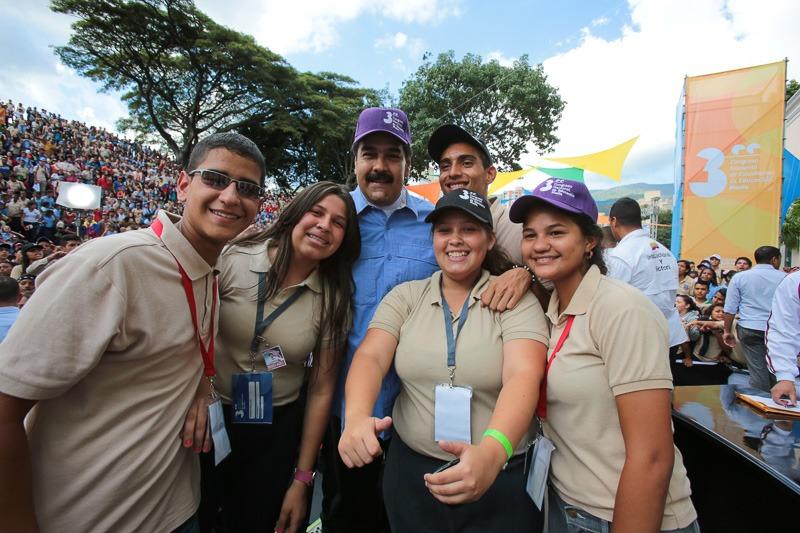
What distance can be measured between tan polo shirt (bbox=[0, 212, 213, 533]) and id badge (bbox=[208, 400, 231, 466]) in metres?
0.15

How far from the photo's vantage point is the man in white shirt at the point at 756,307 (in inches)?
212

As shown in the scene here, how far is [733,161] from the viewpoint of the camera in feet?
32.9

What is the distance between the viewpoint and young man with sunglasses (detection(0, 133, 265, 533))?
3.92 ft

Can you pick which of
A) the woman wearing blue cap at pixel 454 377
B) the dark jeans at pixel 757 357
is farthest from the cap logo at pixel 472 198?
the dark jeans at pixel 757 357

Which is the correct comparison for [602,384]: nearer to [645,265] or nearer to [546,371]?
[546,371]

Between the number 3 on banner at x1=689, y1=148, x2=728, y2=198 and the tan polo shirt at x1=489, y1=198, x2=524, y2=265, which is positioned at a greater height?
the number 3 on banner at x1=689, y1=148, x2=728, y2=198

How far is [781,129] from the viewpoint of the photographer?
31.4 ft

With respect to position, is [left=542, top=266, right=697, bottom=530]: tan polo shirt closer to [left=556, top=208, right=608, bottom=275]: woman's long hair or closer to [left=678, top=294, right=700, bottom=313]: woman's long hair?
[left=556, top=208, right=608, bottom=275]: woman's long hair

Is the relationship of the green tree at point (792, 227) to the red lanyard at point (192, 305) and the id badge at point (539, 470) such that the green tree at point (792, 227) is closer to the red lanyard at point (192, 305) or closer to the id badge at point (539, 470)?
the id badge at point (539, 470)

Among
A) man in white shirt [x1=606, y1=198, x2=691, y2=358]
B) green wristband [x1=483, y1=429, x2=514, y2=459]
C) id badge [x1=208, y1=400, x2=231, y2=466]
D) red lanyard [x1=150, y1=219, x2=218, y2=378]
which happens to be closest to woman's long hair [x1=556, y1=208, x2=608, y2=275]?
green wristband [x1=483, y1=429, x2=514, y2=459]

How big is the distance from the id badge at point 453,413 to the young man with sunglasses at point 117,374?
39.8 inches

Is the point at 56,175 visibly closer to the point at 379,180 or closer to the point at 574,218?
the point at 379,180

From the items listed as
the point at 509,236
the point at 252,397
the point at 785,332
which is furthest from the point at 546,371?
the point at 785,332

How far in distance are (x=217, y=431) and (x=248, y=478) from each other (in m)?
0.59
